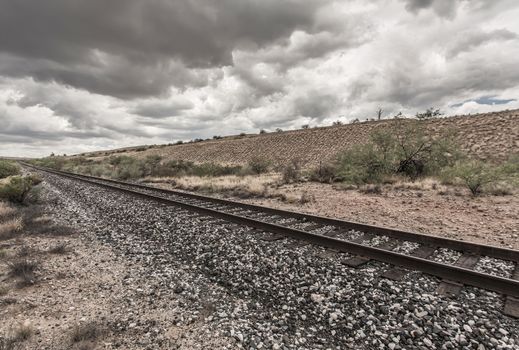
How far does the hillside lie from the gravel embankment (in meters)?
22.7

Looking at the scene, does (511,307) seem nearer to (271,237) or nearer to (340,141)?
(271,237)

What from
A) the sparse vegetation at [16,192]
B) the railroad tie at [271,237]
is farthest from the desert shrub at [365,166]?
the sparse vegetation at [16,192]

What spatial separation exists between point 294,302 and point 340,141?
51.5 meters

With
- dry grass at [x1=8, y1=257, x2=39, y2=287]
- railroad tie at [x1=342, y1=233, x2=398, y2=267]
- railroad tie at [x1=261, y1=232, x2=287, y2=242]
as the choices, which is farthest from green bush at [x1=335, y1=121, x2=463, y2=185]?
dry grass at [x1=8, y1=257, x2=39, y2=287]

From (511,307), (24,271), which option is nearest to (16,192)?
(24,271)

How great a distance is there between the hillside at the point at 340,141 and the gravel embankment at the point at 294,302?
22.7 metres

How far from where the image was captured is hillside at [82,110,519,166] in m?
37.5

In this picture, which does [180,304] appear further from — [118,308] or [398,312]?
[398,312]

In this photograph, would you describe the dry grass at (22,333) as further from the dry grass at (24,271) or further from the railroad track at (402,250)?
the railroad track at (402,250)

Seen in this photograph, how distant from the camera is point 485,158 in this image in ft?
111

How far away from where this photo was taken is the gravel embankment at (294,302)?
12.7 ft

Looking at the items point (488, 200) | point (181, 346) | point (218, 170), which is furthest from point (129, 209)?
point (218, 170)

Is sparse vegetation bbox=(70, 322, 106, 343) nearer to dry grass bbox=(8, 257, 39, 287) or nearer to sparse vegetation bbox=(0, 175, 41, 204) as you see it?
dry grass bbox=(8, 257, 39, 287)

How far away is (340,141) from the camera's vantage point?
53750mm
